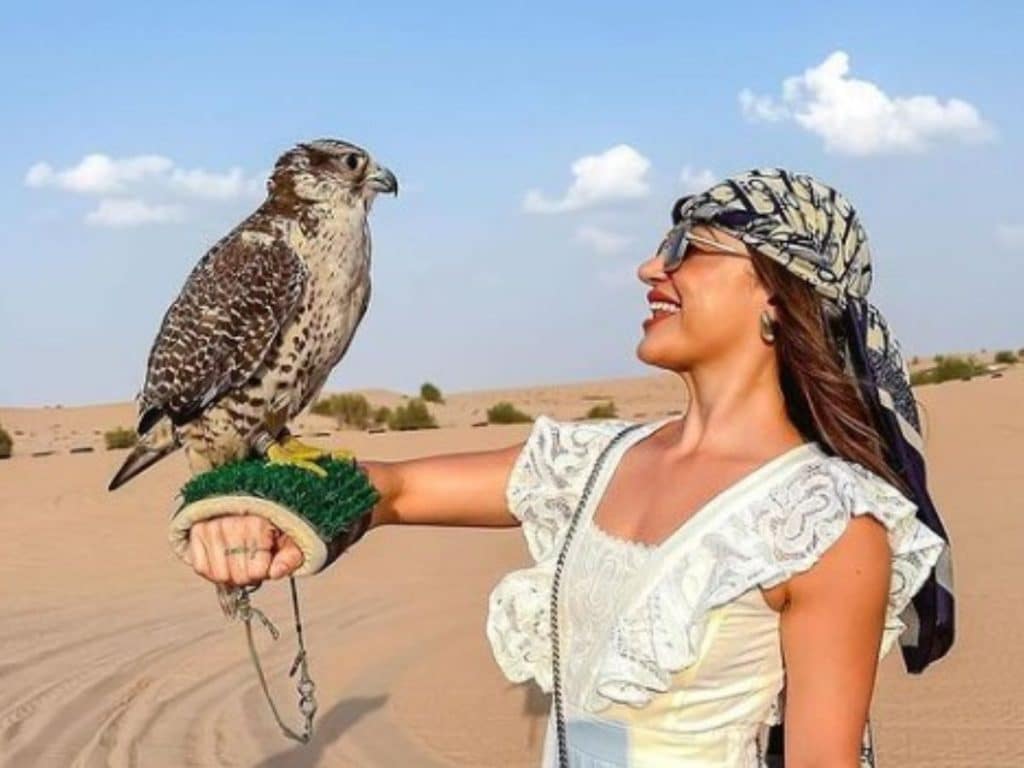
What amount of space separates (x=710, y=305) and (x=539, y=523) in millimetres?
537

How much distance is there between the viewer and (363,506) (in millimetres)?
2650

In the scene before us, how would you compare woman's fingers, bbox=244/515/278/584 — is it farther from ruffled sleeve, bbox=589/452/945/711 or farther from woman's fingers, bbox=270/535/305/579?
ruffled sleeve, bbox=589/452/945/711

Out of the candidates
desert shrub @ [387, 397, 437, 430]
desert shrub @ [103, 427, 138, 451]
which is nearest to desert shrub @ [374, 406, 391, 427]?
desert shrub @ [387, 397, 437, 430]

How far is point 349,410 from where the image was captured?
30406mm

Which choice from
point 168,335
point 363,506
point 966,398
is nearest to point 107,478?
point 966,398

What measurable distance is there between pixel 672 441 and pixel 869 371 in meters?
0.34

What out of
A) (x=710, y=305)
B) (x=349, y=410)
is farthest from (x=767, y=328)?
(x=349, y=410)

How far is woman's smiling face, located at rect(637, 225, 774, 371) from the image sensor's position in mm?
2432

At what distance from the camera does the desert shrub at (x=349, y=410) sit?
98.7ft

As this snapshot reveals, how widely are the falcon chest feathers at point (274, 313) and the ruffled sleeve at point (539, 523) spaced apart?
0.93m

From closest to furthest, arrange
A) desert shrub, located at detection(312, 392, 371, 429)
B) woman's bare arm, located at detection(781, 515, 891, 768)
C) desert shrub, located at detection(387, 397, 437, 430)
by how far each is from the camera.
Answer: woman's bare arm, located at detection(781, 515, 891, 768) < desert shrub, located at detection(387, 397, 437, 430) < desert shrub, located at detection(312, 392, 371, 429)

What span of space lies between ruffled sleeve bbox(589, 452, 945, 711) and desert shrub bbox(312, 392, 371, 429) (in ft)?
90.1

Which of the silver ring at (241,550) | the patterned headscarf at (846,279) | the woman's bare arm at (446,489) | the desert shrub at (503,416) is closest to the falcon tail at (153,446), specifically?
the woman's bare arm at (446,489)

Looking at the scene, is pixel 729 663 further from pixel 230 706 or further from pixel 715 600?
pixel 230 706
